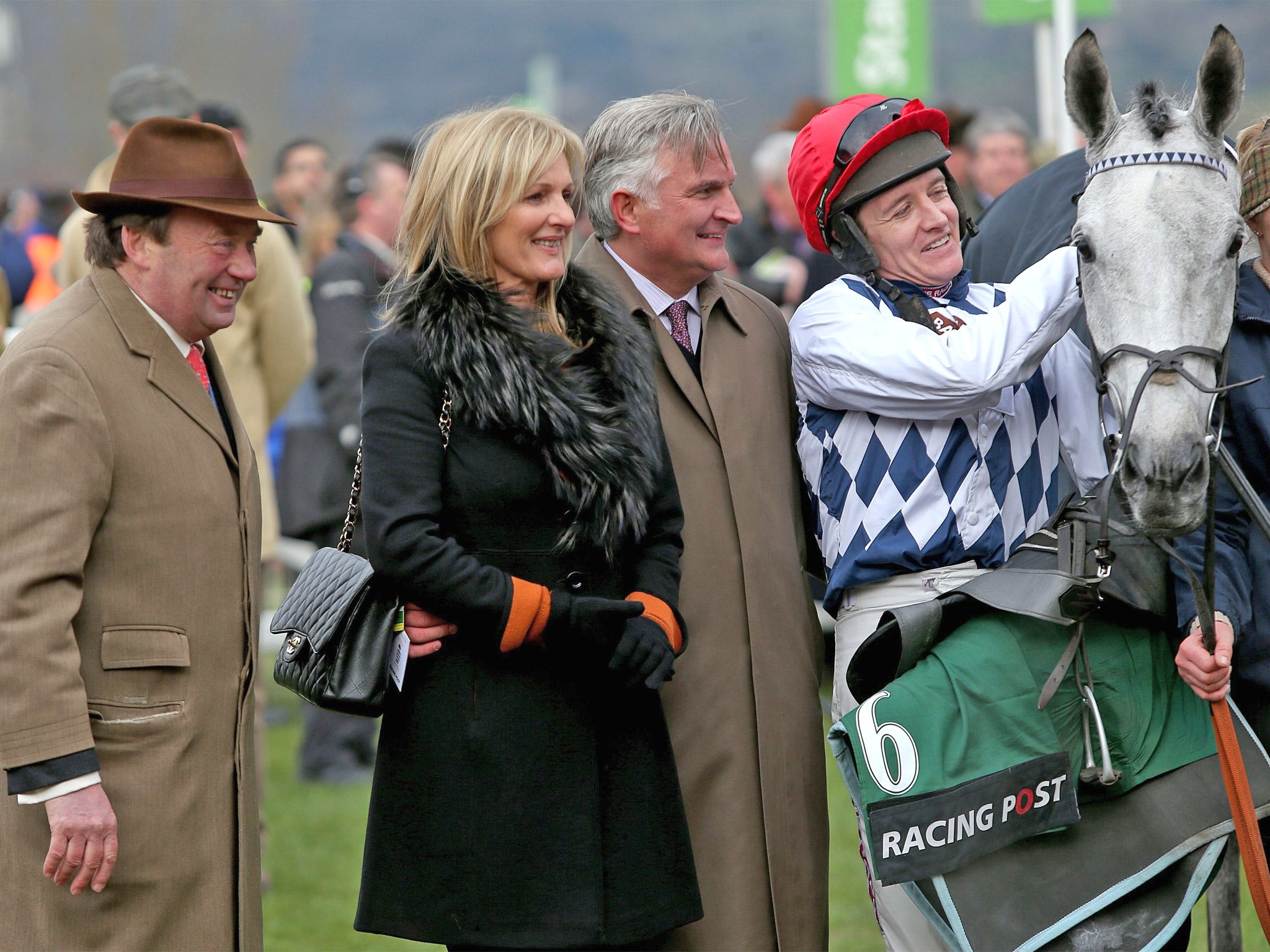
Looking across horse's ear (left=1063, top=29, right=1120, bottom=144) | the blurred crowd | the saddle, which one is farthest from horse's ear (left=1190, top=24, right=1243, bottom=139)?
the blurred crowd

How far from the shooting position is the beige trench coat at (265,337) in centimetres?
535

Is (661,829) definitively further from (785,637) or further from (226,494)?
(226,494)

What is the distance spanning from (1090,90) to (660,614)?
134cm

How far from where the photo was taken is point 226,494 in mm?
2947

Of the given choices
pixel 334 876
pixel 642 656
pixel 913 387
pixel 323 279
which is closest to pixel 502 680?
pixel 642 656

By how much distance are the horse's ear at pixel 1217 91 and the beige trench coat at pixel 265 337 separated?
3527 mm

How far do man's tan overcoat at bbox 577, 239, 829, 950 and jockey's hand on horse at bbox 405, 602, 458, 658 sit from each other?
592mm

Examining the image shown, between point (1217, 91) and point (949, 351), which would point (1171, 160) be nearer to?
point (1217, 91)

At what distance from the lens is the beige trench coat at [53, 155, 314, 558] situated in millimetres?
5348

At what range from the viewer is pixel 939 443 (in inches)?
118

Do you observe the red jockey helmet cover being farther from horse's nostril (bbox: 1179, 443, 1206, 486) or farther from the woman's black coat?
horse's nostril (bbox: 1179, 443, 1206, 486)

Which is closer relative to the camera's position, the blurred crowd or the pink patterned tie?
the pink patterned tie

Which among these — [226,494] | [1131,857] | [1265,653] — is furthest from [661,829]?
[1265,653]

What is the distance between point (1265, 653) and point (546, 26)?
258 ft
